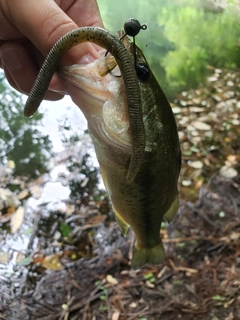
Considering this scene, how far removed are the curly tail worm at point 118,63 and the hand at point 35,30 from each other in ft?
0.48

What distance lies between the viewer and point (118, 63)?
879 millimetres

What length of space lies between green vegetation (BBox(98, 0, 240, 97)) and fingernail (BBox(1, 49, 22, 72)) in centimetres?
275

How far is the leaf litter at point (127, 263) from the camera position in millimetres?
2217

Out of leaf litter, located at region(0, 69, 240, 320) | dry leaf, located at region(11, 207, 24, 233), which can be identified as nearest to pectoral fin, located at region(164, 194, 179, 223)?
leaf litter, located at region(0, 69, 240, 320)

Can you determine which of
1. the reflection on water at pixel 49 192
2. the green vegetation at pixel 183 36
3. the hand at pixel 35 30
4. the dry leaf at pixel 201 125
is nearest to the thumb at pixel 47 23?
the hand at pixel 35 30

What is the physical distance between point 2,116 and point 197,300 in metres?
2.47

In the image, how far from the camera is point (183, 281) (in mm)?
2352

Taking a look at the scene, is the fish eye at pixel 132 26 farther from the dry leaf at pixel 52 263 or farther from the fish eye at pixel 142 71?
the dry leaf at pixel 52 263

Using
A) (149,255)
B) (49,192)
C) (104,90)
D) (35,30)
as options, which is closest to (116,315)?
(149,255)

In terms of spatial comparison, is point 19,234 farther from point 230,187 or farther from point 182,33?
point 182,33

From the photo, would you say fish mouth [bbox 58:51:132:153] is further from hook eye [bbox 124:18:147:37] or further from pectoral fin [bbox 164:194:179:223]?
pectoral fin [bbox 164:194:179:223]

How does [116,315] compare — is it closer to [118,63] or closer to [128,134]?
[128,134]

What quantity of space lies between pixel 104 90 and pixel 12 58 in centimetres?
59

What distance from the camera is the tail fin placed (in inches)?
66.5
